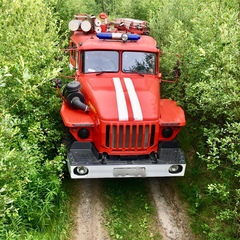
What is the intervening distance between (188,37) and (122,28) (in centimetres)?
358

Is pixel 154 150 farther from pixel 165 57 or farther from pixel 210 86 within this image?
pixel 165 57

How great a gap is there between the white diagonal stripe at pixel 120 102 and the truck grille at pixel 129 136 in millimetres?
192

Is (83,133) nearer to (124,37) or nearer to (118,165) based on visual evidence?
(118,165)

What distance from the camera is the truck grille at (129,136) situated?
634 centimetres

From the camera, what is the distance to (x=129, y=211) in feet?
22.9

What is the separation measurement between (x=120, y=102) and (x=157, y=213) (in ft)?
8.05

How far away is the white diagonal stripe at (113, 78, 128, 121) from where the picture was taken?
6341 millimetres

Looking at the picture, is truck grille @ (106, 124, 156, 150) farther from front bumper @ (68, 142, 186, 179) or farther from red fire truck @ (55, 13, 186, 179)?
front bumper @ (68, 142, 186, 179)

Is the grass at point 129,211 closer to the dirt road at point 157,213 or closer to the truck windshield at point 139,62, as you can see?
the dirt road at point 157,213

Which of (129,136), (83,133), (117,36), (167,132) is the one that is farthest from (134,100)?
(117,36)

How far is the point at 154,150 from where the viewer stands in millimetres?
6707

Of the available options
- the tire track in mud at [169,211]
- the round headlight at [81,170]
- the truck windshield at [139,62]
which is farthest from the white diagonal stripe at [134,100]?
the tire track in mud at [169,211]

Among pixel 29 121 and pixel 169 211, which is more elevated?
pixel 29 121

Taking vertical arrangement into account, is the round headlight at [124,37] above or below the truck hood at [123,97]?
above
